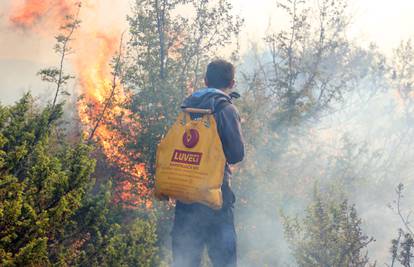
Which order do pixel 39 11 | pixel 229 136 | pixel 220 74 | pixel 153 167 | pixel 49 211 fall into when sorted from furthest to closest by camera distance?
pixel 39 11 → pixel 153 167 → pixel 220 74 → pixel 229 136 → pixel 49 211

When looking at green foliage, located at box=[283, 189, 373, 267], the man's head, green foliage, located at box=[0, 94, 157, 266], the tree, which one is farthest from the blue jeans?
the tree

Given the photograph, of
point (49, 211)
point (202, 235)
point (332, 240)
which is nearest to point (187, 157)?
point (202, 235)

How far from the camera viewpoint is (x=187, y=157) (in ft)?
10.3

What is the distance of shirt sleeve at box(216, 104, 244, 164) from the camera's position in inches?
121

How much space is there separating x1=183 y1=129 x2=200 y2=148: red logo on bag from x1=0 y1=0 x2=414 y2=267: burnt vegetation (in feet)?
2.58

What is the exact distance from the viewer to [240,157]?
310 centimetres

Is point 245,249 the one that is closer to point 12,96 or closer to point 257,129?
point 257,129

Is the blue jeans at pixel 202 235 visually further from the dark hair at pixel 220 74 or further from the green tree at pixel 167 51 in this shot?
the green tree at pixel 167 51

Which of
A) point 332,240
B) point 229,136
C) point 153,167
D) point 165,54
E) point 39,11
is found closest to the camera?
point 229,136

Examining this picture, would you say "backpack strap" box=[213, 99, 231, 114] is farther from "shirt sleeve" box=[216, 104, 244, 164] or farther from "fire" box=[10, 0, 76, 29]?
"fire" box=[10, 0, 76, 29]

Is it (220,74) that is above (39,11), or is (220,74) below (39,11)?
below

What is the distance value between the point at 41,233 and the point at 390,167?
1633 cm

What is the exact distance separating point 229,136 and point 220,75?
573 millimetres

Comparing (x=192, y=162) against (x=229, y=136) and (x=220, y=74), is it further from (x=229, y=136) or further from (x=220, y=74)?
(x=220, y=74)
